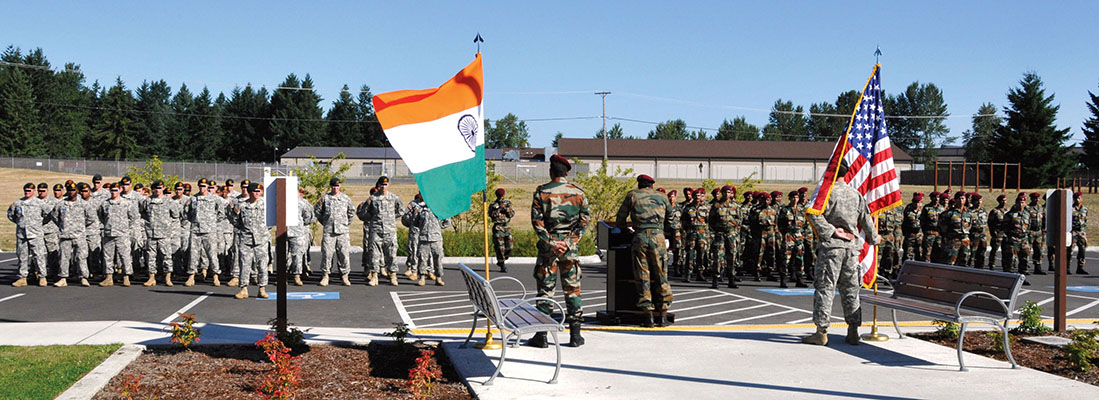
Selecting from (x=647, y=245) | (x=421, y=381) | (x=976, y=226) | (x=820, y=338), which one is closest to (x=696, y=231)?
(x=976, y=226)

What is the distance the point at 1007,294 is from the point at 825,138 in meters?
125

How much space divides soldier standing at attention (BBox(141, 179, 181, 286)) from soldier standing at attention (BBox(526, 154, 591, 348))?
9.40m

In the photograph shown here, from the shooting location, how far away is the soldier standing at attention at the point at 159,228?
49.8 ft

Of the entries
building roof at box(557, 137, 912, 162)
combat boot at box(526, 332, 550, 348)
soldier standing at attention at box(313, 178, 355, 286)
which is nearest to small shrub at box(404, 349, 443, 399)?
combat boot at box(526, 332, 550, 348)

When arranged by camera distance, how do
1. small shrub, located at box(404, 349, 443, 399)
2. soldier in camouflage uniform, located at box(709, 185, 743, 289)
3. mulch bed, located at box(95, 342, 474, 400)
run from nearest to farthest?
1. small shrub, located at box(404, 349, 443, 399)
2. mulch bed, located at box(95, 342, 474, 400)
3. soldier in camouflage uniform, located at box(709, 185, 743, 289)

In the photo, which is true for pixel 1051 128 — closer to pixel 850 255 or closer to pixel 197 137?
pixel 850 255

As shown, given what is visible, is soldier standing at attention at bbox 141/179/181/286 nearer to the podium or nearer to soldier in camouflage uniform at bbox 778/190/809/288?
the podium

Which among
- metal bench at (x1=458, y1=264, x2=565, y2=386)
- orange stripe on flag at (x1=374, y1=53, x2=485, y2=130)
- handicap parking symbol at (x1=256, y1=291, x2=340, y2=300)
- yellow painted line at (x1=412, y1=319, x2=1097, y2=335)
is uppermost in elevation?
orange stripe on flag at (x1=374, y1=53, x2=485, y2=130)

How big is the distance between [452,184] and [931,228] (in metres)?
12.5

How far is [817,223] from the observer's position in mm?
8438

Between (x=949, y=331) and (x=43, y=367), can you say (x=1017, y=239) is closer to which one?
(x=949, y=331)

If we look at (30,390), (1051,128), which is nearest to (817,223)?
(30,390)

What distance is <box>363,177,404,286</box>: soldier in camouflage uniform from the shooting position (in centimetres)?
1551

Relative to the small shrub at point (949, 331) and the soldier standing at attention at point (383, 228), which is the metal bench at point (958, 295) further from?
the soldier standing at attention at point (383, 228)
